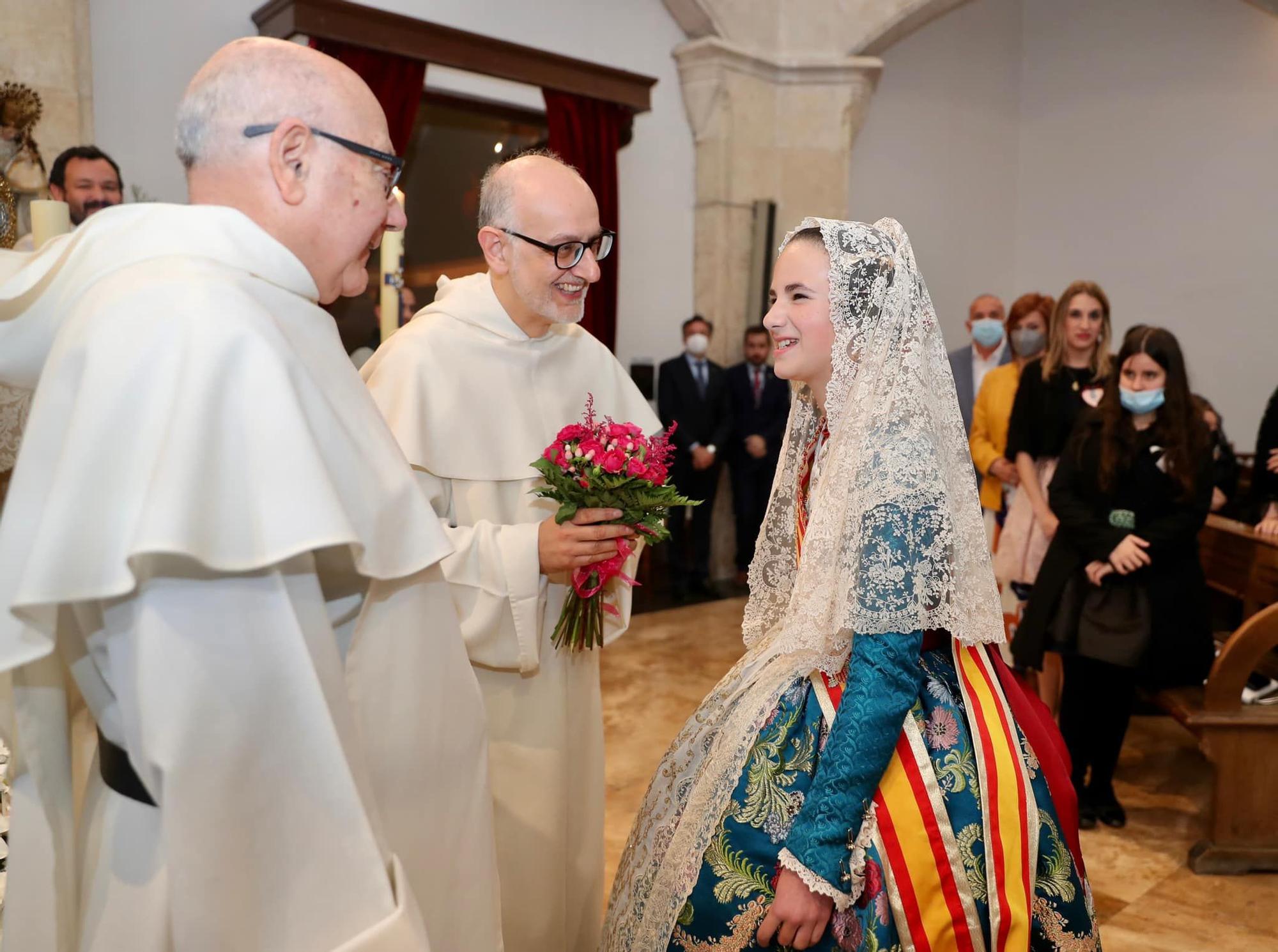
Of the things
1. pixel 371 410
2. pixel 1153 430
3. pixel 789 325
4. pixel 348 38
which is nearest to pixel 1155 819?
pixel 1153 430

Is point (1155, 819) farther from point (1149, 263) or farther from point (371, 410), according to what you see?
point (1149, 263)

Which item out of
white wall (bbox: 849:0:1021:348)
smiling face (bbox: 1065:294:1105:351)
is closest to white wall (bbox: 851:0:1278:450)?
white wall (bbox: 849:0:1021:348)

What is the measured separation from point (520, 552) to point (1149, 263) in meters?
9.55

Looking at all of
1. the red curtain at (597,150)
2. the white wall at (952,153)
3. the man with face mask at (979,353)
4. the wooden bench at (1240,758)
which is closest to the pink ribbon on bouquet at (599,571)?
the wooden bench at (1240,758)

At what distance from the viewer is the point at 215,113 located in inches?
53.8

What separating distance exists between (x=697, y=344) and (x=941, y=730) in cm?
618

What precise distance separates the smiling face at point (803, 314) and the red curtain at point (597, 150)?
5.35m

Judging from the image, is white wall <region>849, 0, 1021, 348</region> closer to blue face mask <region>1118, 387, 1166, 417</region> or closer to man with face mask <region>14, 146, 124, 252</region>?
blue face mask <region>1118, 387, 1166, 417</region>

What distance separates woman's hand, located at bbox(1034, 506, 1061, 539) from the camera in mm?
4547

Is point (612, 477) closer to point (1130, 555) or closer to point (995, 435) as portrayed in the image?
point (1130, 555)

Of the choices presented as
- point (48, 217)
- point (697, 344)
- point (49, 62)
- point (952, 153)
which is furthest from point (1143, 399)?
point (952, 153)

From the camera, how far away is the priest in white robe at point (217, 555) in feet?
3.65

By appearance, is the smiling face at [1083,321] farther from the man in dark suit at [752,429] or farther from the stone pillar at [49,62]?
the stone pillar at [49,62]

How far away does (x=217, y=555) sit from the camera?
3.67 ft
